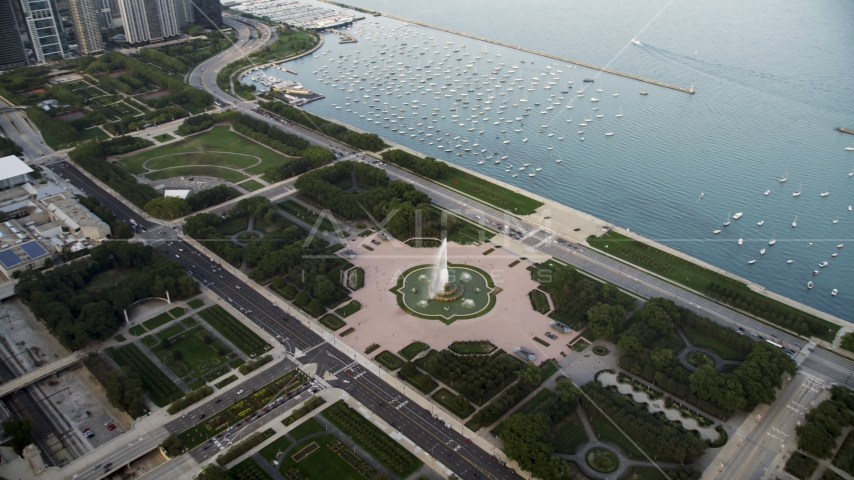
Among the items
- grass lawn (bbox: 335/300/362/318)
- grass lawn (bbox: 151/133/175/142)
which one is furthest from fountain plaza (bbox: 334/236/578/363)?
Result: grass lawn (bbox: 151/133/175/142)

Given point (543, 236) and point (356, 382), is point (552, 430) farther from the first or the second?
point (543, 236)

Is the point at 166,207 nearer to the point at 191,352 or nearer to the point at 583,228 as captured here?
the point at 191,352

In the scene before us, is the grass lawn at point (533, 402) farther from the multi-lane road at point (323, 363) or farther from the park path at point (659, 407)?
the park path at point (659, 407)

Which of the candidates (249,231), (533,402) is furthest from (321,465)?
(249,231)

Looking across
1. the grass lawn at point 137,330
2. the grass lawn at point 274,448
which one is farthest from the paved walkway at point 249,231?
the grass lawn at point 274,448

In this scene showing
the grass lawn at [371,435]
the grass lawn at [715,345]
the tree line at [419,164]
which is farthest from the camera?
the tree line at [419,164]

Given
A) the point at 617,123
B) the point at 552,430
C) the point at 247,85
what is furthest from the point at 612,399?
the point at 247,85
